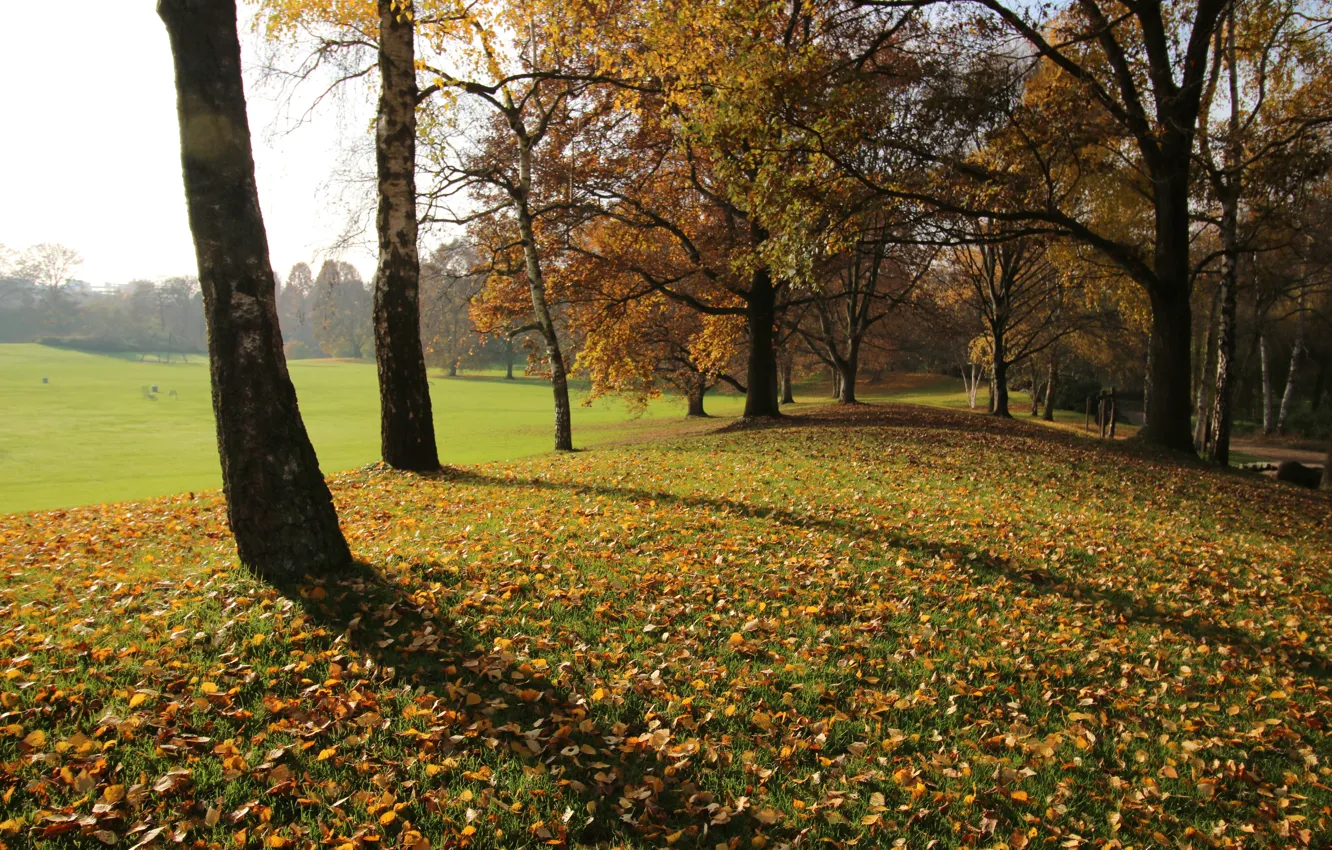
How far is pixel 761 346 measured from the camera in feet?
67.5

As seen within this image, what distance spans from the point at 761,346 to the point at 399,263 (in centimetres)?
1202

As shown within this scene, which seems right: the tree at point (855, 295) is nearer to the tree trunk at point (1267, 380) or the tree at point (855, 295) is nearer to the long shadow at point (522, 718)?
the tree trunk at point (1267, 380)

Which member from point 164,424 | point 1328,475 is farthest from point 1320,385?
point 164,424

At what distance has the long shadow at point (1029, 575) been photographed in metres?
5.71

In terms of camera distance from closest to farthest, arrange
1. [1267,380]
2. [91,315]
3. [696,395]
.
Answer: [1267,380]
[696,395]
[91,315]

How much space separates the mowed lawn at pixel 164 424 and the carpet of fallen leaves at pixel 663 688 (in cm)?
1259

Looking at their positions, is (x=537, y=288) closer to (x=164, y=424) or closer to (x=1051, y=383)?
(x=164, y=424)

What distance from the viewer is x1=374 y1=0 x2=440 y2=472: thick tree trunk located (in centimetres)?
1018

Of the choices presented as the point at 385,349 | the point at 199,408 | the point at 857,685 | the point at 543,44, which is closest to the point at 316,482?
the point at 857,685

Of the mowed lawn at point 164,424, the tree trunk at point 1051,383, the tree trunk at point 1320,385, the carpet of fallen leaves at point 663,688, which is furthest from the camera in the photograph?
the tree trunk at point 1320,385

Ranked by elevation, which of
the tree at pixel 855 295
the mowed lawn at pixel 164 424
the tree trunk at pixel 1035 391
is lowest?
the mowed lawn at pixel 164 424

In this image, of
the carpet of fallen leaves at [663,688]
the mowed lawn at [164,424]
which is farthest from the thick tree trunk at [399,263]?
the mowed lawn at [164,424]

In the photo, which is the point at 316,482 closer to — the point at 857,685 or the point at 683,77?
the point at 857,685

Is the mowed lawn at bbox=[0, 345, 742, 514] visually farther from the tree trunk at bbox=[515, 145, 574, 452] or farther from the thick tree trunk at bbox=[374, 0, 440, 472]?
the thick tree trunk at bbox=[374, 0, 440, 472]
